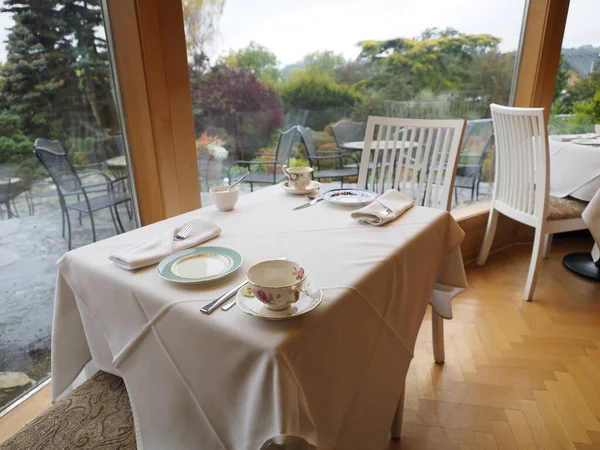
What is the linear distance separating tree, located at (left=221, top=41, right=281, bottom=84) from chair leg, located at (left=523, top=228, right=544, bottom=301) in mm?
1632

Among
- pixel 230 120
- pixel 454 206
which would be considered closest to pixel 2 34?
pixel 230 120

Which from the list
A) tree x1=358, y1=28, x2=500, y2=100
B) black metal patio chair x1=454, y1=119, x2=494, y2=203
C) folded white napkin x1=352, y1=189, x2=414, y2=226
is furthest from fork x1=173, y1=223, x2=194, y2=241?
black metal patio chair x1=454, y1=119, x2=494, y2=203

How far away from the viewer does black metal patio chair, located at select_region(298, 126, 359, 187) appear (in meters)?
2.40

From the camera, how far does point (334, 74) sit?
234cm

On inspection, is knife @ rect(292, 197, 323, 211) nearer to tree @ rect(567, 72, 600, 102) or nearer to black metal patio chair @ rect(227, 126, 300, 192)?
black metal patio chair @ rect(227, 126, 300, 192)

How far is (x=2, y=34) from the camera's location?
1209mm

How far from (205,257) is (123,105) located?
0.92 meters

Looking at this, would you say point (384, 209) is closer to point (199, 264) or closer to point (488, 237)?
point (199, 264)

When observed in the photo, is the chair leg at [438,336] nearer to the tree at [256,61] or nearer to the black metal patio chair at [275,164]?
the black metal patio chair at [275,164]

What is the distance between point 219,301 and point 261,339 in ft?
0.43

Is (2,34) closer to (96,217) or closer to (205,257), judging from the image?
(96,217)

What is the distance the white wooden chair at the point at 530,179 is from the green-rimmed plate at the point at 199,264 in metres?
1.73

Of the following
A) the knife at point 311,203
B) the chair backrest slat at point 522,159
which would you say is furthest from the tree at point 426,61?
the knife at point 311,203

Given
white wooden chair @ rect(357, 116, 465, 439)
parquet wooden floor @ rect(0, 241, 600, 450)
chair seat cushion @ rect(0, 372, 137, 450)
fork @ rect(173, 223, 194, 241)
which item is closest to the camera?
chair seat cushion @ rect(0, 372, 137, 450)
